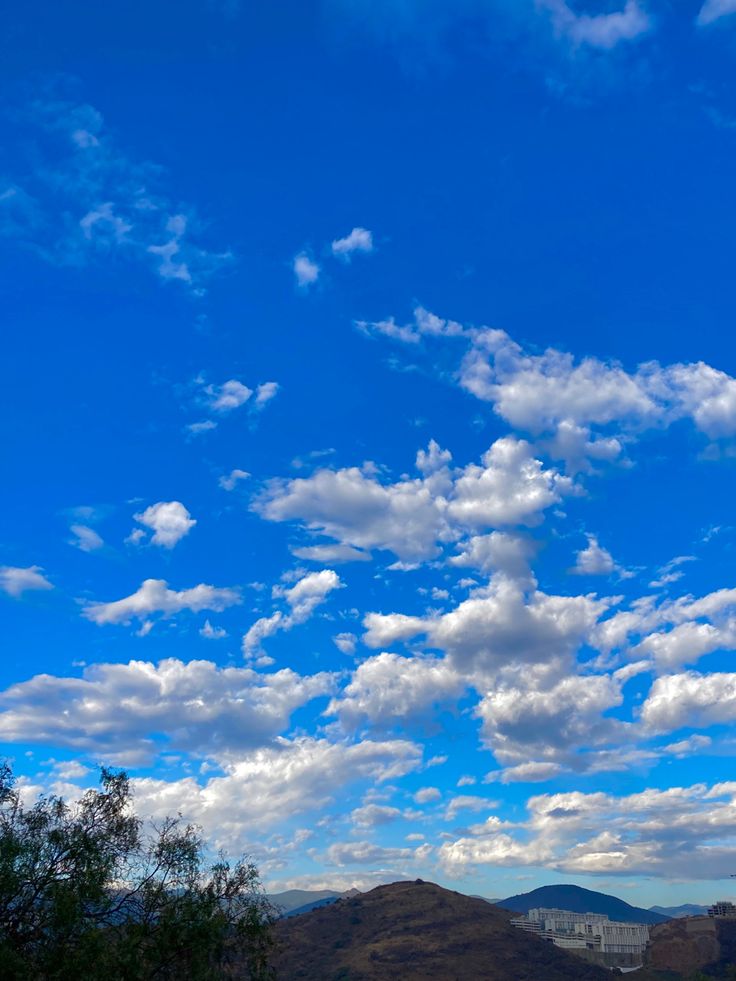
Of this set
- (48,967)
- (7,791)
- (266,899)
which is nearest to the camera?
(48,967)

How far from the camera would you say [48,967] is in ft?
118

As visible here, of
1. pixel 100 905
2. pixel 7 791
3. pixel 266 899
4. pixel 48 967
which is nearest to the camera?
pixel 48 967

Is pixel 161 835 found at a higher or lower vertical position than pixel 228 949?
higher

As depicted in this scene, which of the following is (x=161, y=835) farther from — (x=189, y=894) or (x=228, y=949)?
(x=228, y=949)

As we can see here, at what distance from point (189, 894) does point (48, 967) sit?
7.57 m

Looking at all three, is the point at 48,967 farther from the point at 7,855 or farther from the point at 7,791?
the point at 7,791

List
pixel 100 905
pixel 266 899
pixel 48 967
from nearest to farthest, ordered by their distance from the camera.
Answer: pixel 48 967 < pixel 100 905 < pixel 266 899

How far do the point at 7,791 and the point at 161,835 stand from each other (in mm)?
8244

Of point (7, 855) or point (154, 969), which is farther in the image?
point (154, 969)

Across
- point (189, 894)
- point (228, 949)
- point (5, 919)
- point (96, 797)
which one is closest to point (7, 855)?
point (5, 919)

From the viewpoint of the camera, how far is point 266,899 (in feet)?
146

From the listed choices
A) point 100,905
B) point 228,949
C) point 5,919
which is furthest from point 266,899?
point 5,919

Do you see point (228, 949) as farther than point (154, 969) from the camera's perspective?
Yes

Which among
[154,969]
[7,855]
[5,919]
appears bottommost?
[154,969]
